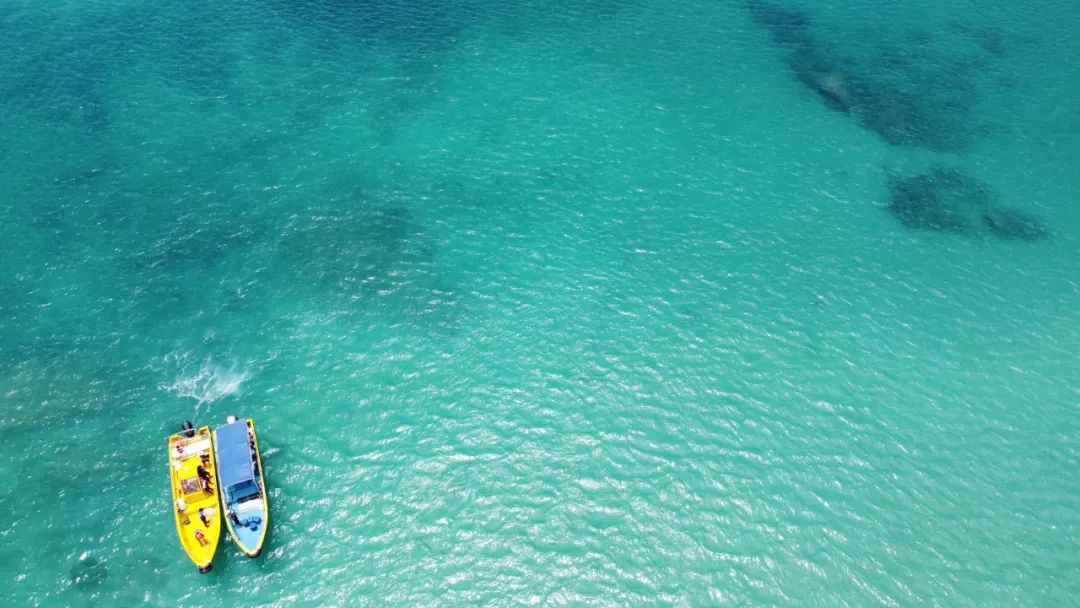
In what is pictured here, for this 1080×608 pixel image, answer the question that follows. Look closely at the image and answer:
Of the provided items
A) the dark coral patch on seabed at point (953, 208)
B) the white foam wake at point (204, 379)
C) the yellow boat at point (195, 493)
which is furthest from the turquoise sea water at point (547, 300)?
the yellow boat at point (195, 493)

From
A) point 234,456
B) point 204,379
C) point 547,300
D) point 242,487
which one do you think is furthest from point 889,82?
point 242,487

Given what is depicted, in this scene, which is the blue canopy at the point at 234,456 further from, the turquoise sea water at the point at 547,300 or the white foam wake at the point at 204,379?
the white foam wake at the point at 204,379

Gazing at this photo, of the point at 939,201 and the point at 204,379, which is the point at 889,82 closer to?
the point at 939,201

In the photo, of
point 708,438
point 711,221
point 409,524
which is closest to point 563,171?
point 711,221

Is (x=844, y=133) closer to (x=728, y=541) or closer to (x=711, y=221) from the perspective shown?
(x=711, y=221)

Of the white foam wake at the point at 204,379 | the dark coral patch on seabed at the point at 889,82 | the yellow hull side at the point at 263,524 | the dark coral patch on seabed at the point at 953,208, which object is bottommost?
the yellow hull side at the point at 263,524

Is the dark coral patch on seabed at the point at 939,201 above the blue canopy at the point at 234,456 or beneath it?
above

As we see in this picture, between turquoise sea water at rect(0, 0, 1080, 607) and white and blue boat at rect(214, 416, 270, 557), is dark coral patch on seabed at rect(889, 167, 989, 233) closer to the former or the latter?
turquoise sea water at rect(0, 0, 1080, 607)

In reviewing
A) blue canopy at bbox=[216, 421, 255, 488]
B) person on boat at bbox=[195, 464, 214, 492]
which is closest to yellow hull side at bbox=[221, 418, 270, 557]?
blue canopy at bbox=[216, 421, 255, 488]
